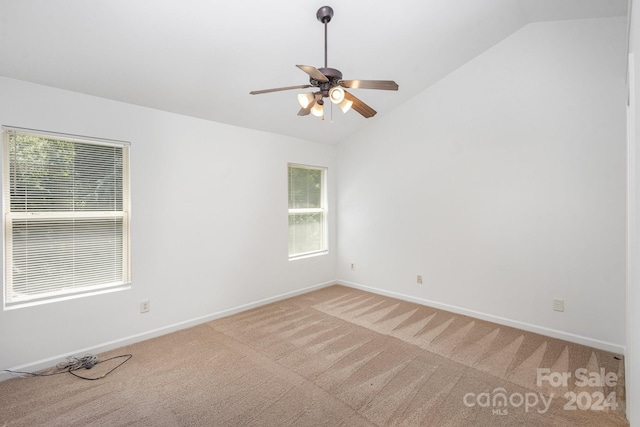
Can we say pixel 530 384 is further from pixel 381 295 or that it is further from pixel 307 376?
pixel 381 295

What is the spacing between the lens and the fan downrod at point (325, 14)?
2311mm

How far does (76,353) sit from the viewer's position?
2688 millimetres

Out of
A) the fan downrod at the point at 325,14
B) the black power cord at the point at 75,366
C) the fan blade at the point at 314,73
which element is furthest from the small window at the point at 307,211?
the fan blade at the point at 314,73

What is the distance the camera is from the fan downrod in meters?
2.31

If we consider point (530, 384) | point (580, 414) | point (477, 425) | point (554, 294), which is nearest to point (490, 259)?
point (554, 294)

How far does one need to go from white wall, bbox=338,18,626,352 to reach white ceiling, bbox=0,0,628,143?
37 cm

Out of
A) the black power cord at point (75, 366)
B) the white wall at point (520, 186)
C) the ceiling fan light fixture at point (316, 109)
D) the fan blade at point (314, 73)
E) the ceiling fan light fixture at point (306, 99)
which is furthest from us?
the white wall at point (520, 186)

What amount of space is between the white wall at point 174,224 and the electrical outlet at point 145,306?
0.13 ft

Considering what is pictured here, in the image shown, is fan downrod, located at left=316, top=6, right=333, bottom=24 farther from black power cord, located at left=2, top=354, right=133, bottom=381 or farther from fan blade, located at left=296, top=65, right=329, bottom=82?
black power cord, located at left=2, top=354, right=133, bottom=381

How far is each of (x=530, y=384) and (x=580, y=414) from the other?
34cm

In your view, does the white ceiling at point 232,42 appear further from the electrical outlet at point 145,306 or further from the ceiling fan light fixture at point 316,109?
the electrical outlet at point 145,306

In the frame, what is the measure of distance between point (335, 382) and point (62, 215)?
2816 millimetres

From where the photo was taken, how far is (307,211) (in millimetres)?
4855

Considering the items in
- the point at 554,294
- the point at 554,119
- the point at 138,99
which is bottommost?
the point at 554,294
